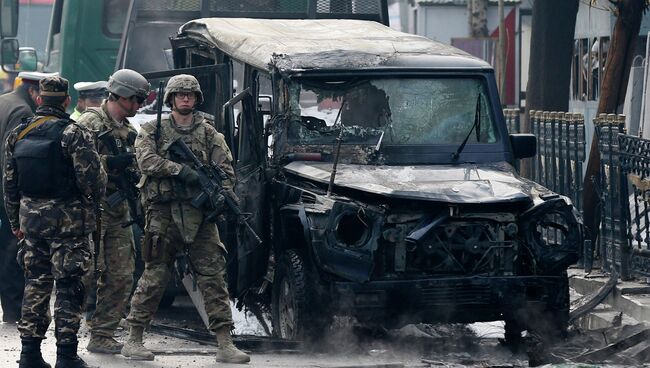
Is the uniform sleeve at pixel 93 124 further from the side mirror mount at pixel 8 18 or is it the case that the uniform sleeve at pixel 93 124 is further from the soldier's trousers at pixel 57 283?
the side mirror mount at pixel 8 18

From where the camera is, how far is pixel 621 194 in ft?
34.9

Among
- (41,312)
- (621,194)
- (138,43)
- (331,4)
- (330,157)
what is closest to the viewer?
(41,312)

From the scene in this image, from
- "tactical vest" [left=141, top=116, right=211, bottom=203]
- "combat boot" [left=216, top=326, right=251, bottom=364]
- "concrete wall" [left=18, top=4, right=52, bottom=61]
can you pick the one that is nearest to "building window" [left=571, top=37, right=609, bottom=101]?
"tactical vest" [left=141, top=116, right=211, bottom=203]

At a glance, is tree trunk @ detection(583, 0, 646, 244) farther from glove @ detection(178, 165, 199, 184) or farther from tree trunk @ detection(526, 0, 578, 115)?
glove @ detection(178, 165, 199, 184)

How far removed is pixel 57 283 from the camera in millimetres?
7590

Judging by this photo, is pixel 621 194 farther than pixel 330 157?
Yes

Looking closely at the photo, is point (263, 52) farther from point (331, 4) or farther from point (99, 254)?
point (331, 4)

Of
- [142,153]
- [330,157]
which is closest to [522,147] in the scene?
[330,157]

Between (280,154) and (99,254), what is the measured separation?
1468 millimetres

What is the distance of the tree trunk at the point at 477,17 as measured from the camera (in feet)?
96.7

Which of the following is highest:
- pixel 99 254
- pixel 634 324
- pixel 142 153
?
pixel 142 153

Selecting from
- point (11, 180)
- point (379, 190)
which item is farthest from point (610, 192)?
point (11, 180)

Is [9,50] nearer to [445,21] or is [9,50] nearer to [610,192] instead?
[610,192]

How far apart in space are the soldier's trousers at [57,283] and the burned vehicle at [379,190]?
1.14 meters
